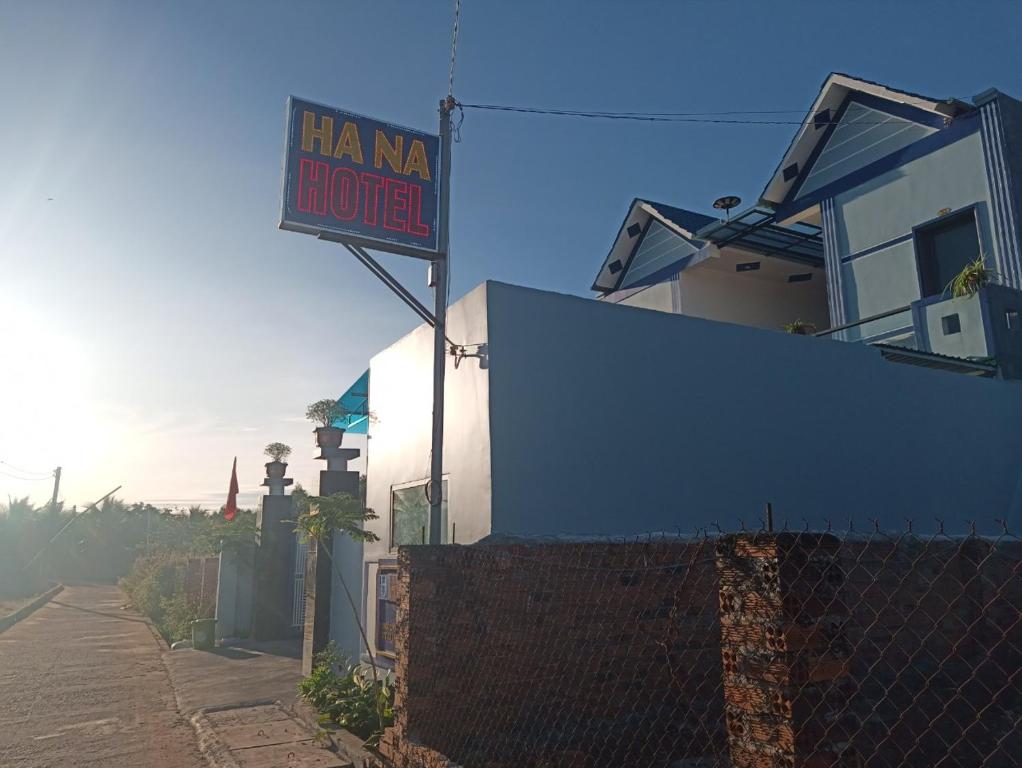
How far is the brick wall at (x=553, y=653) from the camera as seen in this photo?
5.73m

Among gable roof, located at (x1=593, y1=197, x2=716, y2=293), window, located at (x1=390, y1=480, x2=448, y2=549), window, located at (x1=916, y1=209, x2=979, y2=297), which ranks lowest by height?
window, located at (x1=390, y1=480, x2=448, y2=549)

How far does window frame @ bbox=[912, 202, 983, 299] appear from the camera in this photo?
44.7 feet

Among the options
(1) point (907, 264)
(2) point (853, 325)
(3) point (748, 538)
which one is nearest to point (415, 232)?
(3) point (748, 538)

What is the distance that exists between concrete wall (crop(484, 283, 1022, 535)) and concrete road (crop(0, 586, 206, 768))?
516cm

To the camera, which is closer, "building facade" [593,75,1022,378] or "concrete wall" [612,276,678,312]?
"building facade" [593,75,1022,378]

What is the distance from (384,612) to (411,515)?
1431 millimetres

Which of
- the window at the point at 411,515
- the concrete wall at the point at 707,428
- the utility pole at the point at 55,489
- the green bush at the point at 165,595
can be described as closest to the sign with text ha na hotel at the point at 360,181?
the concrete wall at the point at 707,428

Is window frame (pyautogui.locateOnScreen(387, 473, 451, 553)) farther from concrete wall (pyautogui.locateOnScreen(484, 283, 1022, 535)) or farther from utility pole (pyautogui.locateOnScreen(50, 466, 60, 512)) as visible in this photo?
utility pole (pyautogui.locateOnScreen(50, 466, 60, 512))

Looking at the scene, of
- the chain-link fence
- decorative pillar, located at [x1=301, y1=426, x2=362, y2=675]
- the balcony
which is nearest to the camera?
the chain-link fence

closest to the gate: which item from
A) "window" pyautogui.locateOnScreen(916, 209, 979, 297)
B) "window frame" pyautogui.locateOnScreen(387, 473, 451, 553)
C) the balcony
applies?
"window frame" pyautogui.locateOnScreen(387, 473, 451, 553)

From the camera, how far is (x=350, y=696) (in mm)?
9266

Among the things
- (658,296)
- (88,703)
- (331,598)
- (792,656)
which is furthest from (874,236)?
(88,703)

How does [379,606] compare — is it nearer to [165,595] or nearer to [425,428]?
[425,428]

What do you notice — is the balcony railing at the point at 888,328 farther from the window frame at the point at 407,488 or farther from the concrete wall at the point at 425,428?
the window frame at the point at 407,488
